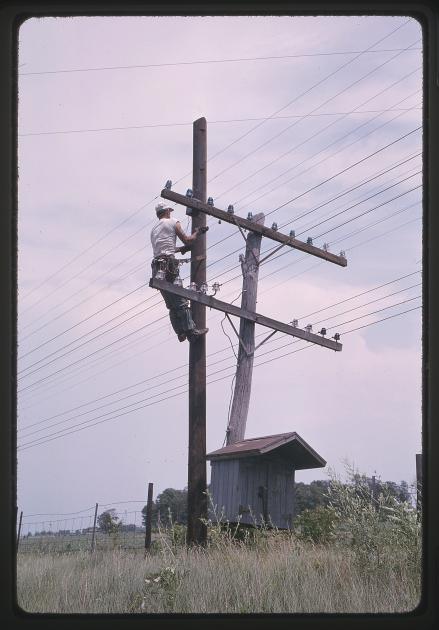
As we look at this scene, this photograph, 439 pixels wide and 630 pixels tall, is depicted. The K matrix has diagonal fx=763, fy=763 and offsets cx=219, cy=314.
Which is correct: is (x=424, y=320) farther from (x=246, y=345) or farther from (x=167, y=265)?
(x=246, y=345)

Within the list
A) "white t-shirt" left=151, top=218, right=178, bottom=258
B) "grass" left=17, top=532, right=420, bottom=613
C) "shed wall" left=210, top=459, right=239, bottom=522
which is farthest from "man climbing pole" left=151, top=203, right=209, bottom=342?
"grass" left=17, top=532, right=420, bottom=613

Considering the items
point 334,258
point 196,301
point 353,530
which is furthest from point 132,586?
point 196,301

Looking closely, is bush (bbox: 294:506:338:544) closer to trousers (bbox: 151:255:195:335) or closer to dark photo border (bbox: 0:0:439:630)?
trousers (bbox: 151:255:195:335)

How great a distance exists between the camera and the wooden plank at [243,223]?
8.48 m

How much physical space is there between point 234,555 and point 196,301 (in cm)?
409

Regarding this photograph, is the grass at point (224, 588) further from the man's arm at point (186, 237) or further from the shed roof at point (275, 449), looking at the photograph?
the man's arm at point (186, 237)

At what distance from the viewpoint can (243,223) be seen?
9336 mm

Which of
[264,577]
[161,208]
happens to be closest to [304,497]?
[161,208]

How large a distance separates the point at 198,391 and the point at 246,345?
51.0 inches

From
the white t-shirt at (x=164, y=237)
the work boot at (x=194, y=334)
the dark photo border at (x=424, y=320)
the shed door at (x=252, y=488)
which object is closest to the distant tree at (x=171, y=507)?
the shed door at (x=252, y=488)

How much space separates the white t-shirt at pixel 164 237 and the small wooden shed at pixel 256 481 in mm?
2395

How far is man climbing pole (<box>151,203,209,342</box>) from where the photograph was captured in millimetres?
7719
